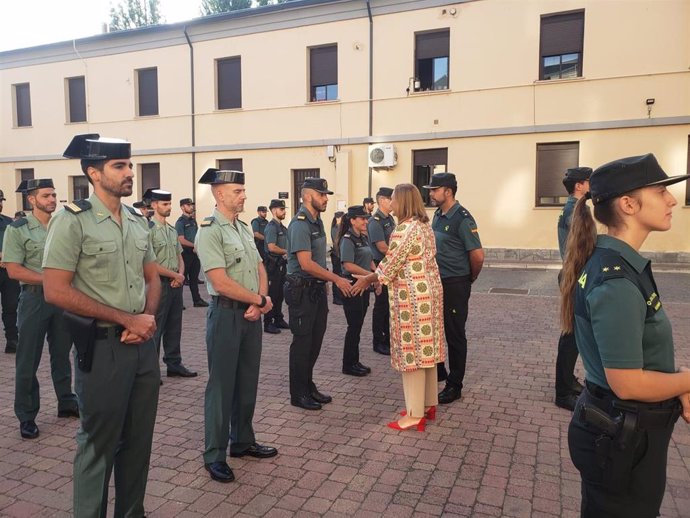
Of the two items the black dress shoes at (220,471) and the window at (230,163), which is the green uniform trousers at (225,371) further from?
the window at (230,163)

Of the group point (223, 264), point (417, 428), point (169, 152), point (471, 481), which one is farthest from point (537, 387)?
point (169, 152)

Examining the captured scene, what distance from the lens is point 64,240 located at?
264 centimetres

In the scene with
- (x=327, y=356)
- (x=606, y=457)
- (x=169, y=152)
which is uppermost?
(x=169, y=152)

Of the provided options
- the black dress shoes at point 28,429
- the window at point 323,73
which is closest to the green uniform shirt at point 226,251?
the black dress shoes at point 28,429

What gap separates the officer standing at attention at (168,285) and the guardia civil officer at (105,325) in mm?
2966

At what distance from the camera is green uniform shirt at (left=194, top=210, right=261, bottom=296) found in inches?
147

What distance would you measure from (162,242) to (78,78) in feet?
63.7

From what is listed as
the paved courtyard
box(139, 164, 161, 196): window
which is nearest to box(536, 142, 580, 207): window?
the paved courtyard

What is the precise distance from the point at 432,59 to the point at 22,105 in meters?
17.5

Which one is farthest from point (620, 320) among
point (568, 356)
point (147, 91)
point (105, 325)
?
point (147, 91)

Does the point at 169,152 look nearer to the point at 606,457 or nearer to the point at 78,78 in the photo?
the point at 78,78

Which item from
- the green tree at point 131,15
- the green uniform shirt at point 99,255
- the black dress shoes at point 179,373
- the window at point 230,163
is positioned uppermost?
the green tree at point 131,15

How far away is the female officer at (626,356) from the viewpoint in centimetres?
188

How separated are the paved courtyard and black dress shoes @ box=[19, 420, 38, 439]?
0.17 ft
